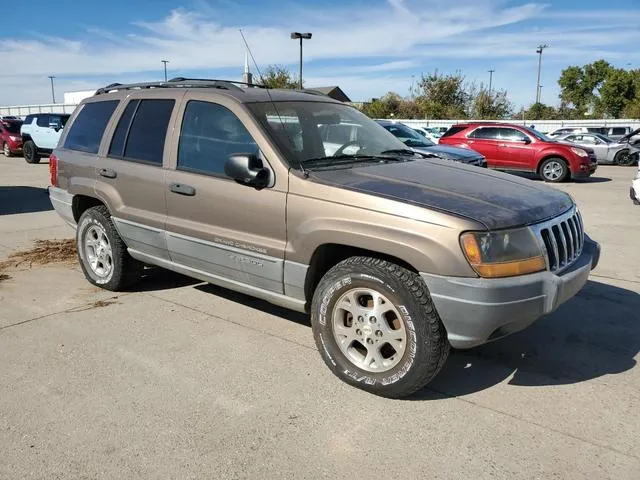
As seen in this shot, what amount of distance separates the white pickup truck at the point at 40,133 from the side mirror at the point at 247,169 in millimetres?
17178

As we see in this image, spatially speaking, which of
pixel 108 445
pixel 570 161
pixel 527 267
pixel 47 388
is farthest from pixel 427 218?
pixel 570 161

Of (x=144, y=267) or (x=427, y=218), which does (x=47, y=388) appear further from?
(x=427, y=218)

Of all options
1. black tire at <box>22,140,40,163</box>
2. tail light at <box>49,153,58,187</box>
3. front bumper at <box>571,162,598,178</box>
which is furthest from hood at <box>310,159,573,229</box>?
black tire at <box>22,140,40,163</box>

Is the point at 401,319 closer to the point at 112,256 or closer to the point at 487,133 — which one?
the point at 112,256

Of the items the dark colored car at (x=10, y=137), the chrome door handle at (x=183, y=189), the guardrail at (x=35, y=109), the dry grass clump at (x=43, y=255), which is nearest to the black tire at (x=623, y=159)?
the dry grass clump at (x=43, y=255)

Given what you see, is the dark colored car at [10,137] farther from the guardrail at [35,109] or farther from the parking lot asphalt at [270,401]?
the guardrail at [35,109]

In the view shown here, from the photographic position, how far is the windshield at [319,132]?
381cm

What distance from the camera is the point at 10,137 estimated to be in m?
21.5

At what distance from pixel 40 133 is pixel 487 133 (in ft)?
49.2

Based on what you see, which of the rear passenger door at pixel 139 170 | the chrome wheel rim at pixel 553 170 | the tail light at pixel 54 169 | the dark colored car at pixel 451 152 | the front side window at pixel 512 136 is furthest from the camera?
the front side window at pixel 512 136

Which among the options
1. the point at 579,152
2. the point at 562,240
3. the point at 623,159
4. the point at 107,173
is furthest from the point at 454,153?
the point at 623,159

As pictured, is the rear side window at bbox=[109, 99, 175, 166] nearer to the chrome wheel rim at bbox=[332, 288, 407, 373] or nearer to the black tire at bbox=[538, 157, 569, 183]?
the chrome wheel rim at bbox=[332, 288, 407, 373]

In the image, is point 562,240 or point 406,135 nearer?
point 562,240

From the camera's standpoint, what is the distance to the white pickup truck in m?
18.8
